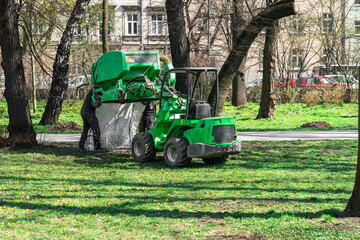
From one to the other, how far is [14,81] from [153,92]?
173 inches

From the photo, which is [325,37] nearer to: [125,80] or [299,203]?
[125,80]

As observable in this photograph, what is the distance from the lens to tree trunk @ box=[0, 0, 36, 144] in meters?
15.1

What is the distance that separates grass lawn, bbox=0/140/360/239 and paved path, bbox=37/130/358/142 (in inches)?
145

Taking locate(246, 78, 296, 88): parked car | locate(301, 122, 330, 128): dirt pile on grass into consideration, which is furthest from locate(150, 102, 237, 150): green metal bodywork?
locate(246, 78, 296, 88): parked car

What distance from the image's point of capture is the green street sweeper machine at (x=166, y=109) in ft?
38.7

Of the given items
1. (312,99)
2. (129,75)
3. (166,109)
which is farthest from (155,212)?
(312,99)

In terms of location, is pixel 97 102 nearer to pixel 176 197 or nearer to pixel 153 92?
pixel 153 92

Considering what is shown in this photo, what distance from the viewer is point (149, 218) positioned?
7.32m

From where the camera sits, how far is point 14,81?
15102 millimetres

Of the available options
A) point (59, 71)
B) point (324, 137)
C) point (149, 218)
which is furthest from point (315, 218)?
point (59, 71)

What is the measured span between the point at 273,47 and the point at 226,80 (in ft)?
32.5

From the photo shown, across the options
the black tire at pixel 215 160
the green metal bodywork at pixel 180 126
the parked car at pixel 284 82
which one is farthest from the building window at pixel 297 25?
the green metal bodywork at pixel 180 126

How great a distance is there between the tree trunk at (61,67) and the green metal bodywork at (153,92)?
5.52 metres

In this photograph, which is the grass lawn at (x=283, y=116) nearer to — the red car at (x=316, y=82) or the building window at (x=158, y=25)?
the red car at (x=316, y=82)
